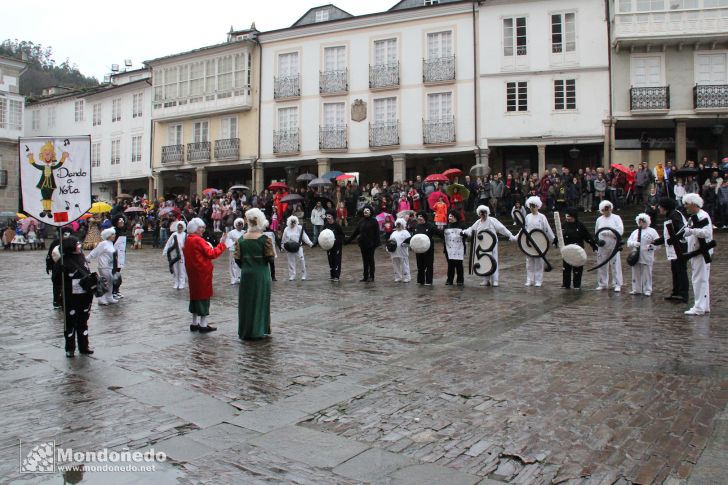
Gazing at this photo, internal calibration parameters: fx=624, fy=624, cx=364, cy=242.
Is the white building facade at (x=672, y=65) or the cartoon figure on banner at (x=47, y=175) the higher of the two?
the white building facade at (x=672, y=65)

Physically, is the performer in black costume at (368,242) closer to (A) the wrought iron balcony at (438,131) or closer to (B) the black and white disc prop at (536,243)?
(B) the black and white disc prop at (536,243)

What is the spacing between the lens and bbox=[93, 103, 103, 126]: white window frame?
45500 mm

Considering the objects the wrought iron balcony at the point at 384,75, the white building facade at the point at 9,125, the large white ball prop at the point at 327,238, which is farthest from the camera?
the white building facade at the point at 9,125

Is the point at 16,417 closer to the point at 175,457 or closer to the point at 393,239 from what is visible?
the point at 175,457

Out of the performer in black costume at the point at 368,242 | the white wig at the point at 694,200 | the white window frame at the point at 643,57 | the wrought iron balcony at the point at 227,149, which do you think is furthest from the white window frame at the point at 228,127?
the white wig at the point at 694,200

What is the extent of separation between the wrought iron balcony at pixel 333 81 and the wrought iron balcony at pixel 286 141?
2.89 metres

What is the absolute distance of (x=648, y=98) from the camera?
2872 centimetres

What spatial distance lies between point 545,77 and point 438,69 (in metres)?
5.29

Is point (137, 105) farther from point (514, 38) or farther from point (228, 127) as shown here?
point (514, 38)

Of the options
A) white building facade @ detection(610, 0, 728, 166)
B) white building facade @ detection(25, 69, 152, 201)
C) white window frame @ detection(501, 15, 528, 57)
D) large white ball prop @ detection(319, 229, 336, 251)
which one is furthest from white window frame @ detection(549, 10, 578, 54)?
white building facade @ detection(25, 69, 152, 201)

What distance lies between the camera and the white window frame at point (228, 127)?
3719cm

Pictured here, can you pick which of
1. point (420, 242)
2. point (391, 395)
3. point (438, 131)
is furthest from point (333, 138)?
point (391, 395)

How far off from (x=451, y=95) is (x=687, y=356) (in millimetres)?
25817

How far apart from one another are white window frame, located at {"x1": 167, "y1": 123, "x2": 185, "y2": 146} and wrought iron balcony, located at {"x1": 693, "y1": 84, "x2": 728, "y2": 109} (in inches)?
1134
